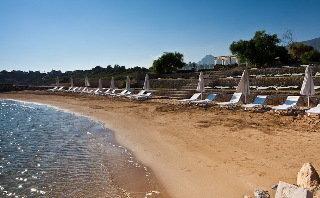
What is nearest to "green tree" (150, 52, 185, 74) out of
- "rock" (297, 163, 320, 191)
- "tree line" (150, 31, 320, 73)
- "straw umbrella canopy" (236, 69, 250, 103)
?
"tree line" (150, 31, 320, 73)

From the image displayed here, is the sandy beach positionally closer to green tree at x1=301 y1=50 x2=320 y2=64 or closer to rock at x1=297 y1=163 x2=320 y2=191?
rock at x1=297 y1=163 x2=320 y2=191

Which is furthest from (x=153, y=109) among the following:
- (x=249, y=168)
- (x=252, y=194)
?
(x=252, y=194)

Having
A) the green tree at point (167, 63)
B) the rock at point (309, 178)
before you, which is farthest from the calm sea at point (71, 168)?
the green tree at point (167, 63)

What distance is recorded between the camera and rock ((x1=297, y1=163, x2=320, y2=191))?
6631 millimetres

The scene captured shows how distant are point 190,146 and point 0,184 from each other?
591cm

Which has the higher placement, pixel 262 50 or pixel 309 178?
pixel 262 50

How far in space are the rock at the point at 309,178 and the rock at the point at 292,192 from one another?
84cm

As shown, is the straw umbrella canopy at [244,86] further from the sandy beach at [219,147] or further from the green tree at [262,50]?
the green tree at [262,50]

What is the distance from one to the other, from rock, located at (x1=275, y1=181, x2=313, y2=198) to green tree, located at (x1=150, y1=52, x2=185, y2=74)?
1537 inches

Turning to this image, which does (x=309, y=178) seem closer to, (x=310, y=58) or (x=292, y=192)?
(x=292, y=192)

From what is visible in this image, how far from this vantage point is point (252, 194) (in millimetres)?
7660

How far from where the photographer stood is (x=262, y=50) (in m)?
38.5

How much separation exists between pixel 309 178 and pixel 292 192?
1.23m

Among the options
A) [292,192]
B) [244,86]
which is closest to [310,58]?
[244,86]
